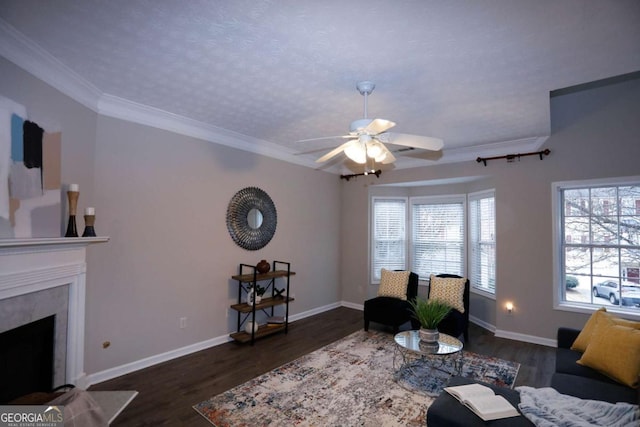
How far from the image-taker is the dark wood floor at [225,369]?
8.52 ft

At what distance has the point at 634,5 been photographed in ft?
5.63

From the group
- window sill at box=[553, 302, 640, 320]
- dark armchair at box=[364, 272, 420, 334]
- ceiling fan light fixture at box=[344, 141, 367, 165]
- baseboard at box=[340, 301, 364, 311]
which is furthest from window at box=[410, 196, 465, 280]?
ceiling fan light fixture at box=[344, 141, 367, 165]

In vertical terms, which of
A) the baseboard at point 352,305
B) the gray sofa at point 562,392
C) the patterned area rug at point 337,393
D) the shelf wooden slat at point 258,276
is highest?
the shelf wooden slat at point 258,276

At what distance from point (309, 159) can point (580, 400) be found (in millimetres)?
4408

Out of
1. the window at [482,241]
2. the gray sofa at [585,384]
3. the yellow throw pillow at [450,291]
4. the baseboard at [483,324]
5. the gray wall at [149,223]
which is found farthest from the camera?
the window at [482,241]

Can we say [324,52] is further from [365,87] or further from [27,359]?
[27,359]

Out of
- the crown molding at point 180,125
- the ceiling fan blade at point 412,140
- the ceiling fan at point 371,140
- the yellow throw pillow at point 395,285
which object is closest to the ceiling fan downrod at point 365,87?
the ceiling fan at point 371,140

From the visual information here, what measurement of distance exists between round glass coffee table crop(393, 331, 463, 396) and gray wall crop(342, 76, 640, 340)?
1.55m

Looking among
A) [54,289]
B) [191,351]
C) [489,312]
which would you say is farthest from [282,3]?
[489,312]

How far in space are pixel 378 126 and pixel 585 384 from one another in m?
2.34

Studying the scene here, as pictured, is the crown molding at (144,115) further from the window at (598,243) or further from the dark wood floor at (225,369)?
the dark wood floor at (225,369)

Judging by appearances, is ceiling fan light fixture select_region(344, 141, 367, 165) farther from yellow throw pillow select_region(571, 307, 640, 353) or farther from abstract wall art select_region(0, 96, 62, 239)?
yellow throw pillow select_region(571, 307, 640, 353)

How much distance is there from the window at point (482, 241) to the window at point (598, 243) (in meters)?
0.83

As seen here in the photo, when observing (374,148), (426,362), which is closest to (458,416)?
(426,362)
